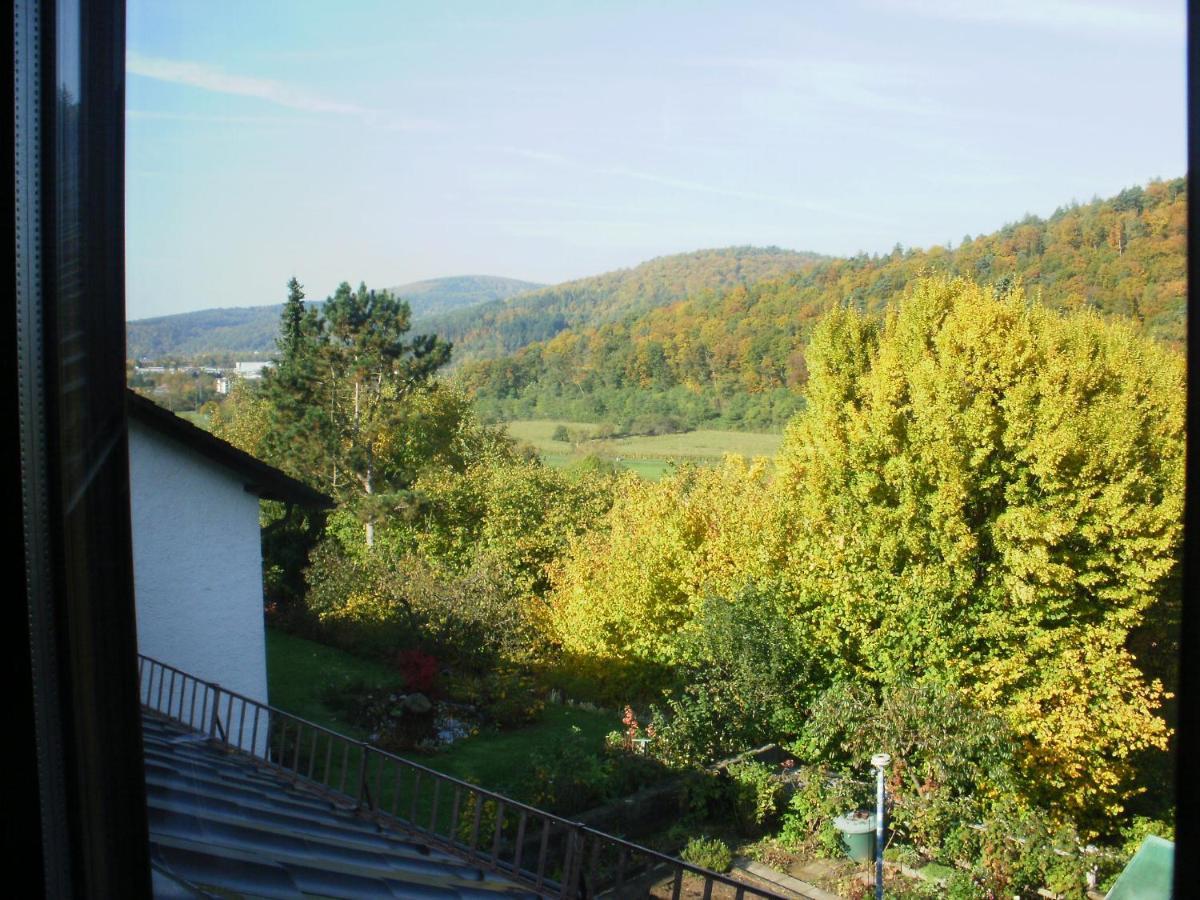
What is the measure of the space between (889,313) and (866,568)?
2248 millimetres

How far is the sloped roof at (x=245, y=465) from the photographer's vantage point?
325 cm

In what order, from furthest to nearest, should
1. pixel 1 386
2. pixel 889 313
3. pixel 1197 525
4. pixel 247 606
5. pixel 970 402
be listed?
pixel 889 313 < pixel 970 402 < pixel 247 606 < pixel 1 386 < pixel 1197 525

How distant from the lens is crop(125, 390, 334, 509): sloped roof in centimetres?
325

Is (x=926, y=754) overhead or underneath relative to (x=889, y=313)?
underneath

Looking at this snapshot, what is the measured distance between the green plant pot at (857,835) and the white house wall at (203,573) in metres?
2.64

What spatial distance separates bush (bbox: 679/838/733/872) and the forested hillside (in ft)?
8.15

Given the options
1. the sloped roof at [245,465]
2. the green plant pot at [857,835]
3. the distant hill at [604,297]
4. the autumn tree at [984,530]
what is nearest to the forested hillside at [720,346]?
the distant hill at [604,297]

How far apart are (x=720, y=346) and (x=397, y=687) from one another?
9.68 feet

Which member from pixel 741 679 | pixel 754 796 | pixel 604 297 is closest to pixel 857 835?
pixel 754 796

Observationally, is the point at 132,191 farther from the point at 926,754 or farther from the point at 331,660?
the point at 331,660

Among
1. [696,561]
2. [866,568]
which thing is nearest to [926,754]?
[866,568]

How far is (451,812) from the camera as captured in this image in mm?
3873

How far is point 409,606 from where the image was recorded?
6730mm

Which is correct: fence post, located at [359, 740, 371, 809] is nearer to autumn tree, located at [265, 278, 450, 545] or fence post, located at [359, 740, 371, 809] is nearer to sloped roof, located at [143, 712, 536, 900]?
sloped roof, located at [143, 712, 536, 900]
